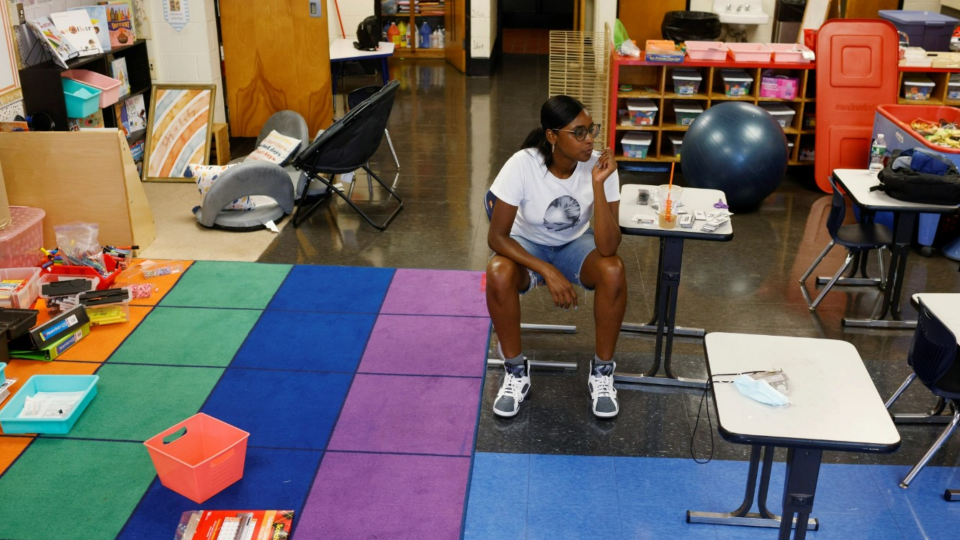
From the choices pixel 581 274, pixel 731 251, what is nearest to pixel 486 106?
pixel 731 251

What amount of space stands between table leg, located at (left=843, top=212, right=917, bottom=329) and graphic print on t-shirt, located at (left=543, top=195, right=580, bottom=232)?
1718mm

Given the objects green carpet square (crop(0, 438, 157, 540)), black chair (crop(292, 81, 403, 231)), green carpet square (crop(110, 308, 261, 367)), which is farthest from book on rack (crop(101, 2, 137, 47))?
green carpet square (crop(0, 438, 157, 540))

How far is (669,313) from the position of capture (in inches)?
156

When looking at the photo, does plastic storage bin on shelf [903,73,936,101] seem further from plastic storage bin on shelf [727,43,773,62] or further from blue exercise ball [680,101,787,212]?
blue exercise ball [680,101,787,212]

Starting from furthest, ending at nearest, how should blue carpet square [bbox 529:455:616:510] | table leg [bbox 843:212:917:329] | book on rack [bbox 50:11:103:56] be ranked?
1. book on rack [bbox 50:11:103:56]
2. table leg [bbox 843:212:917:329]
3. blue carpet square [bbox 529:455:616:510]

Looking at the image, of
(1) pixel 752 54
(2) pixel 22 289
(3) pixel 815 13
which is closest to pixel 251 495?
(2) pixel 22 289

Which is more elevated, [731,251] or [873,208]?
[873,208]

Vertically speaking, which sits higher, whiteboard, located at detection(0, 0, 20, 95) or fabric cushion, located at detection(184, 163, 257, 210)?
whiteboard, located at detection(0, 0, 20, 95)

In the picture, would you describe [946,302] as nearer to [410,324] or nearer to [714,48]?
[410,324]

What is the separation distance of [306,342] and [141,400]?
82 cm

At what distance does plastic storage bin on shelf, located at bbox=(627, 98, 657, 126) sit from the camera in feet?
22.4

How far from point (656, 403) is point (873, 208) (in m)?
1.50

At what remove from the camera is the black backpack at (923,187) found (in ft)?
14.1

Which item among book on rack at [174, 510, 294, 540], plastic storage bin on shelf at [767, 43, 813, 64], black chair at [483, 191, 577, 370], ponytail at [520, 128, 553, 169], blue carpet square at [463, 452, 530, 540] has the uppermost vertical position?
plastic storage bin on shelf at [767, 43, 813, 64]
